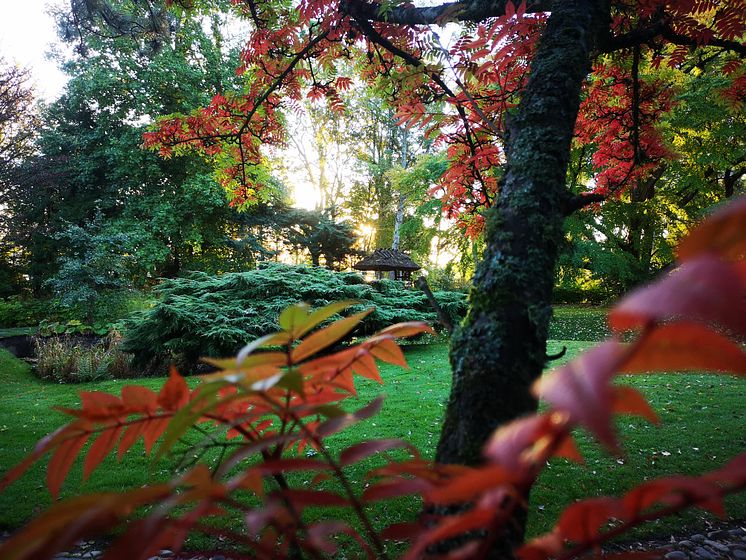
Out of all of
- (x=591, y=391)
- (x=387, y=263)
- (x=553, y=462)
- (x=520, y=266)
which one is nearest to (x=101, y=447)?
(x=591, y=391)

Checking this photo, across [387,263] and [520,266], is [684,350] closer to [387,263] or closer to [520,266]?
[520,266]

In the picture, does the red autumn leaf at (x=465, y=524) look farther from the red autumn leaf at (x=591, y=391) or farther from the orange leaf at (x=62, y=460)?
the orange leaf at (x=62, y=460)

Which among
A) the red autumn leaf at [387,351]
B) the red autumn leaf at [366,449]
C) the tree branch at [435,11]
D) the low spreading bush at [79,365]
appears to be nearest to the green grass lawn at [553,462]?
the low spreading bush at [79,365]

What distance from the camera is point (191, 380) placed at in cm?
580

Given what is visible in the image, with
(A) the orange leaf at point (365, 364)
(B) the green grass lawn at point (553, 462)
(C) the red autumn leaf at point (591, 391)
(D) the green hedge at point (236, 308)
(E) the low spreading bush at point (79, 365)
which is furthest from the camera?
(D) the green hedge at point (236, 308)

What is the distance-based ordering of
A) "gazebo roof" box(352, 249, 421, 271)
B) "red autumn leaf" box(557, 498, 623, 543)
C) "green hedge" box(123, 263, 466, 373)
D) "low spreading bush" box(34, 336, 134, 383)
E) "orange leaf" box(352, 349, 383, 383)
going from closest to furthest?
"red autumn leaf" box(557, 498, 623, 543) → "orange leaf" box(352, 349, 383, 383) → "low spreading bush" box(34, 336, 134, 383) → "green hedge" box(123, 263, 466, 373) → "gazebo roof" box(352, 249, 421, 271)

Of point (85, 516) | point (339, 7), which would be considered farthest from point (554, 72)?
point (339, 7)

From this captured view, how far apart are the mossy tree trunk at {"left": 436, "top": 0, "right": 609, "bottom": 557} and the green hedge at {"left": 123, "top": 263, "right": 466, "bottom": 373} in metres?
4.45

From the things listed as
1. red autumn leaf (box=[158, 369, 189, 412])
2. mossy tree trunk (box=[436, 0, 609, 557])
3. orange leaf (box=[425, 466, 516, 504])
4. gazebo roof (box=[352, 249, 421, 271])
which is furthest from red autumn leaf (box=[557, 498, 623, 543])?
gazebo roof (box=[352, 249, 421, 271])

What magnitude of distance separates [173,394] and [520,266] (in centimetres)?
62

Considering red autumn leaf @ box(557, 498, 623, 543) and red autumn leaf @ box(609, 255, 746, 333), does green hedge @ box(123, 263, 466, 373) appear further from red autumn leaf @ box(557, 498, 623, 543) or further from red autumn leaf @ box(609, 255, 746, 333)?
red autumn leaf @ box(609, 255, 746, 333)

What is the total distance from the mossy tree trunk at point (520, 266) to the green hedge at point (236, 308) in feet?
14.6

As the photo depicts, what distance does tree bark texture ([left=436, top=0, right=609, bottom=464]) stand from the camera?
0.63 metres

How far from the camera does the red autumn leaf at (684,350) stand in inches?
10.2
